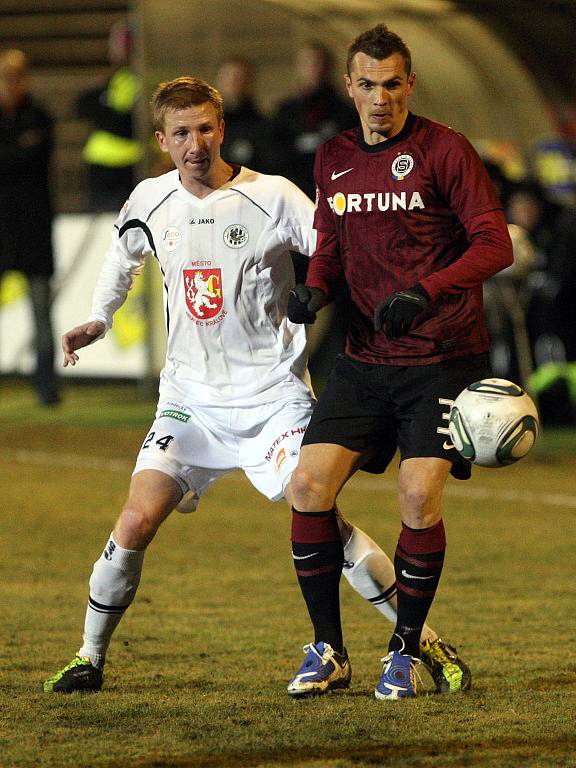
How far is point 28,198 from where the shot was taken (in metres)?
12.5

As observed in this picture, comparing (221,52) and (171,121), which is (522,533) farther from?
(221,52)

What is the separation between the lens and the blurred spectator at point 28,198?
12305mm

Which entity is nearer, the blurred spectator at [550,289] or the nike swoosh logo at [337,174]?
the nike swoosh logo at [337,174]

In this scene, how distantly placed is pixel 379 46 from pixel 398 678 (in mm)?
1849

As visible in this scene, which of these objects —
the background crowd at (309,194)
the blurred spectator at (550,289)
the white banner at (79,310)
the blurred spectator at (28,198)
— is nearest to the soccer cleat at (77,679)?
the blurred spectator at (550,289)

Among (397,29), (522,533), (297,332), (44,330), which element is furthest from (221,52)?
(297,332)

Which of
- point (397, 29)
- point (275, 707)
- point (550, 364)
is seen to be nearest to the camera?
point (275, 707)

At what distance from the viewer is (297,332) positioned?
5.00 m

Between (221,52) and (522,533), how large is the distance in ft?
23.5

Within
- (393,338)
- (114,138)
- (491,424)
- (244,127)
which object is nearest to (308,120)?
(244,127)

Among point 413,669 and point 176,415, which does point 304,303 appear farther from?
point 413,669

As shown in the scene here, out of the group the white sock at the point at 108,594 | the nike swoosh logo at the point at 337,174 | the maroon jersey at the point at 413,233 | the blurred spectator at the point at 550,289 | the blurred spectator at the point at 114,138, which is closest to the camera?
the maroon jersey at the point at 413,233

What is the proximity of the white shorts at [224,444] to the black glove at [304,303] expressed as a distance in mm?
390

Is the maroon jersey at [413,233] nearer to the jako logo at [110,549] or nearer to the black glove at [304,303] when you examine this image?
the black glove at [304,303]
